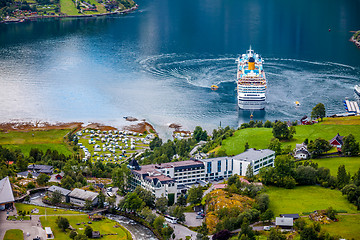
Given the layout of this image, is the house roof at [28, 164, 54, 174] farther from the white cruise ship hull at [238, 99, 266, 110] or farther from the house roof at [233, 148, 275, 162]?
the white cruise ship hull at [238, 99, 266, 110]

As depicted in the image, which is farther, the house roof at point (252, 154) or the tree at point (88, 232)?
the house roof at point (252, 154)

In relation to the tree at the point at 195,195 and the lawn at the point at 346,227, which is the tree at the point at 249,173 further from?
the lawn at the point at 346,227

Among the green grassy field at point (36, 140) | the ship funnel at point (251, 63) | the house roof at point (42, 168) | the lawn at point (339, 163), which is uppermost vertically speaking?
the ship funnel at point (251, 63)

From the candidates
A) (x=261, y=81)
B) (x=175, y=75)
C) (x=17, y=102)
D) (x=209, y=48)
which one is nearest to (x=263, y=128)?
(x=261, y=81)

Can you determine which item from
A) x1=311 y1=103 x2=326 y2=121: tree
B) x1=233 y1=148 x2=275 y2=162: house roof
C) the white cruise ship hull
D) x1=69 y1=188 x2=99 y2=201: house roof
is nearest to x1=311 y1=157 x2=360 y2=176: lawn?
x1=233 y1=148 x2=275 y2=162: house roof

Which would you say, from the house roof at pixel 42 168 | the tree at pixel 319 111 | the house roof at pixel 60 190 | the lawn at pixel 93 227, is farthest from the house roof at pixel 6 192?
the tree at pixel 319 111

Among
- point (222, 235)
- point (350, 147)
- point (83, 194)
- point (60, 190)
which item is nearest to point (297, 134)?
point (350, 147)
